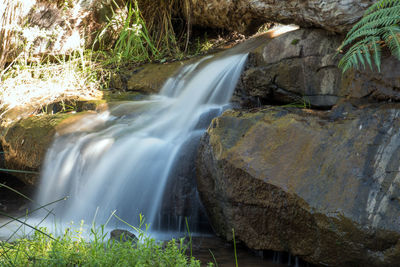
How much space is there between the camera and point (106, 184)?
3410 mm

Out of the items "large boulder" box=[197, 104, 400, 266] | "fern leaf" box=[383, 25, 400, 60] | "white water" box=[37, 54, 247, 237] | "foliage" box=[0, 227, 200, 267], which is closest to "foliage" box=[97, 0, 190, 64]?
"white water" box=[37, 54, 247, 237]

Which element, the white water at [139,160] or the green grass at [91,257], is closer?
the green grass at [91,257]

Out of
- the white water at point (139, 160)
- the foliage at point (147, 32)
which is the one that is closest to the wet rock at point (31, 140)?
the white water at point (139, 160)

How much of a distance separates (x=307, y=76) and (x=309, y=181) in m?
1.23

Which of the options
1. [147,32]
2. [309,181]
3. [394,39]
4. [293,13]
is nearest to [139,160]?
[309,181]

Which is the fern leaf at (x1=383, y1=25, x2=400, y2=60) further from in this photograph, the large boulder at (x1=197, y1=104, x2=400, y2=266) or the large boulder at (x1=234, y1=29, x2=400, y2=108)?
the large boulder at (x1=197, y1=104, x2=400, y2=266)

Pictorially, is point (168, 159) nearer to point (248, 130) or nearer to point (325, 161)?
point (248, 130)

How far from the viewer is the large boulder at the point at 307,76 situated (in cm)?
278

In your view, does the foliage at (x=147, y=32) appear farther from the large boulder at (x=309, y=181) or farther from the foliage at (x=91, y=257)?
the foliage at (x=91, y=257)

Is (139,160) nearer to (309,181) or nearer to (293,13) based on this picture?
(309,181)

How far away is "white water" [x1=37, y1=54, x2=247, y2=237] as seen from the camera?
3230 millimetres

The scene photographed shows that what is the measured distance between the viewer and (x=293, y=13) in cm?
371

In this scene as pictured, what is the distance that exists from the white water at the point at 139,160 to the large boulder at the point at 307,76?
33 cm

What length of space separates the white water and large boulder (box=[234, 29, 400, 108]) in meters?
0.33
